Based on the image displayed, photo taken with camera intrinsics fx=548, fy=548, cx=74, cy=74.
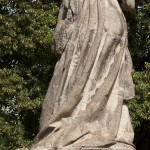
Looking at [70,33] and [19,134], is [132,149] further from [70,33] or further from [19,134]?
[19,134]

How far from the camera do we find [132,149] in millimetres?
6250

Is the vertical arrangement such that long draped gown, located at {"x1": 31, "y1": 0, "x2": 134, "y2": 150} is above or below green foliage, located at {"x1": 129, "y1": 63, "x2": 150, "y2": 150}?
above

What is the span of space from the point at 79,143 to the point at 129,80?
4.07 feet

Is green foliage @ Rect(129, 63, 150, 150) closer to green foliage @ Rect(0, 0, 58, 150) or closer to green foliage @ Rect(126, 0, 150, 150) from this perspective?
green foliage @ Rect(126, 0, 150, 150)

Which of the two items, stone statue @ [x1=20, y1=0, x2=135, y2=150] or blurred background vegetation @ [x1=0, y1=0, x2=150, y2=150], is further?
blurred background vegetation @ [x1=0, y1=0, x2=150, y2=150]

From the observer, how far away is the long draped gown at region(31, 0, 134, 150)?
618cm

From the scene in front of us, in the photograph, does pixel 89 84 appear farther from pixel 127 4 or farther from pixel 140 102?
pixel 140 102

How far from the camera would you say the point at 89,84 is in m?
6.54

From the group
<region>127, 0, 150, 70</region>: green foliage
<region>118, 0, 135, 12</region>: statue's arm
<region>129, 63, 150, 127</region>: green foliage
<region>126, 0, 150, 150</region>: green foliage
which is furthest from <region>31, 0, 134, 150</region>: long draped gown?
<region>127, 0, 150, 70</region>: green foliage

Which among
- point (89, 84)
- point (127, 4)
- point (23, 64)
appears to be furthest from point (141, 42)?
point (89, 84)

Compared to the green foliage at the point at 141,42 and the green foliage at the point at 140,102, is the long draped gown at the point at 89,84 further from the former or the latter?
the green foliage at the point at 141,42

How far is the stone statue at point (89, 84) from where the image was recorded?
6176 mm

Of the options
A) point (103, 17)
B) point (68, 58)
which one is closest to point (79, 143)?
point (68, 58)

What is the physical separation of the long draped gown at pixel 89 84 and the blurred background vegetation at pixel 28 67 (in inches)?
317
